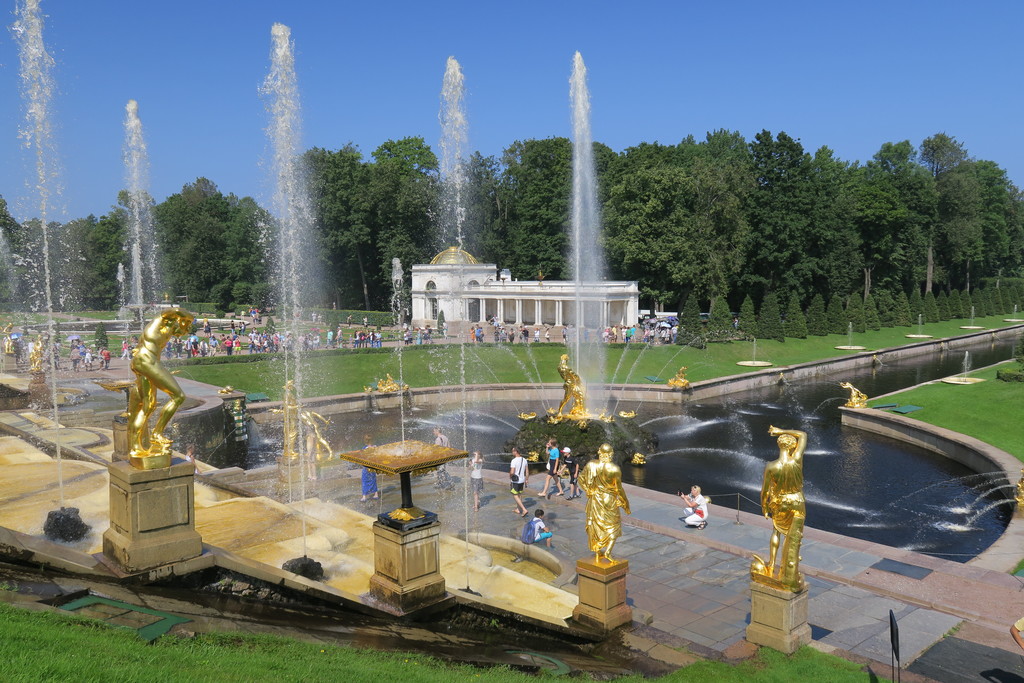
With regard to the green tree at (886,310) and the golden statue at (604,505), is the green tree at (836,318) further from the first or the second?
the golden statue at (604,505)

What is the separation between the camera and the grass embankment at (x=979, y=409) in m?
25.5

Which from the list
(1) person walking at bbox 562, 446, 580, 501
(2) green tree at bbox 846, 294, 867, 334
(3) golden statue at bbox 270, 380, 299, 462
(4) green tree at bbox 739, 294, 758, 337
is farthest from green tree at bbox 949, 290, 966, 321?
(3) golden statue at bbox 270, 380, 299, 462

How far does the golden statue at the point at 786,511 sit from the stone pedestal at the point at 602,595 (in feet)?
6.25

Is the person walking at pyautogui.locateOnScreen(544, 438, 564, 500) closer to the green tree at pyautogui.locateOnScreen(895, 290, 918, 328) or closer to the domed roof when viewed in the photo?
the domed roof

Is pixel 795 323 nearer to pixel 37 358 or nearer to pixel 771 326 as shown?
pixel 771 326

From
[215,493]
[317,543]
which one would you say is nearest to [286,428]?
[215,493]

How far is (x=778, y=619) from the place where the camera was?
10.1 metres

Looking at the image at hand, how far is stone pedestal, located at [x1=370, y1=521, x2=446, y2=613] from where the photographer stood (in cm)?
997

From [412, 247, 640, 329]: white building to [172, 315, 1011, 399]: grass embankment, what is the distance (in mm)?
10642

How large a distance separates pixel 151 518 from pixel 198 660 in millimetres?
3344

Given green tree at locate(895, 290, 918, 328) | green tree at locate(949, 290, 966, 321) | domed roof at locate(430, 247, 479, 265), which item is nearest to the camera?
domed roof at locate(430, 247, 479, 265)

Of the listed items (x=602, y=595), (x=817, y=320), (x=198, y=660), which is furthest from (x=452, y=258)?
(x=198, y=660)

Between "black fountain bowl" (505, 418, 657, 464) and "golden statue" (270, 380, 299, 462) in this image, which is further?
"black fountain bowl" (505, 418, 657, 464)

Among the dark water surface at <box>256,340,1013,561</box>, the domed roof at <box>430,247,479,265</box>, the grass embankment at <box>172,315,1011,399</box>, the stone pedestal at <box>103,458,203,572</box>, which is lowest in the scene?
the dark water surface at <box>256,340,1013,561</box>
